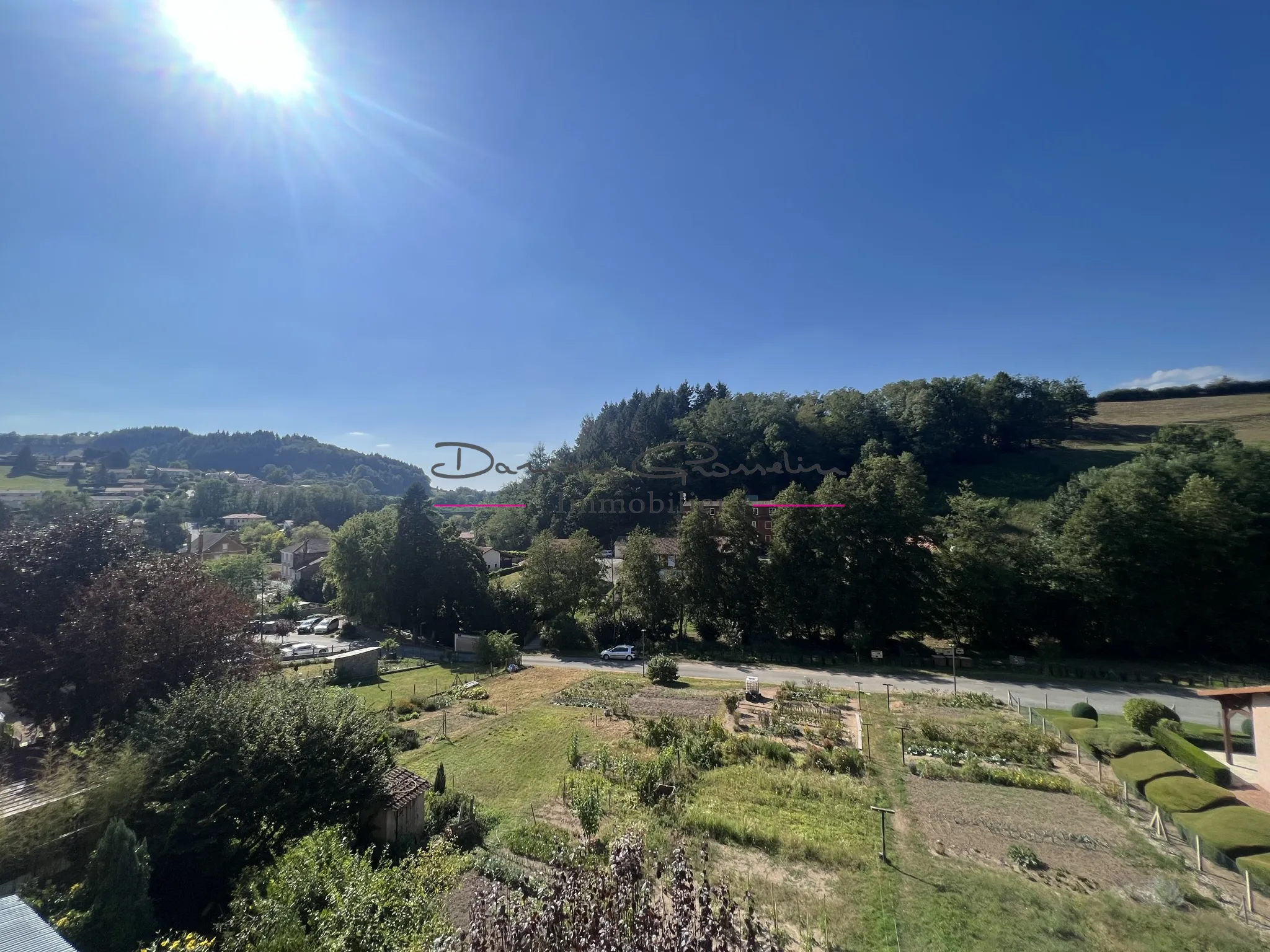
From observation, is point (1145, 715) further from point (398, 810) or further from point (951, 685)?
point (398, 810)

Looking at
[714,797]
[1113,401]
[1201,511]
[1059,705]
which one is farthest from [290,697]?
[1113,401]

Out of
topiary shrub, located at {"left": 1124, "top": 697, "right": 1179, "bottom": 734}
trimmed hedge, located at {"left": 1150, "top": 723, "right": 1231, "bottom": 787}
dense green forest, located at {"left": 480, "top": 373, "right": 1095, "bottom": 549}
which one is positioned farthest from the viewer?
dense green forest, located at {"left": 480, "top": 373, "right": 1095, "bottom": 549}

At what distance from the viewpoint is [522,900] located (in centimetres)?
531

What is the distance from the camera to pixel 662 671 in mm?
22750

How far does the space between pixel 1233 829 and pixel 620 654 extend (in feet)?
80.0

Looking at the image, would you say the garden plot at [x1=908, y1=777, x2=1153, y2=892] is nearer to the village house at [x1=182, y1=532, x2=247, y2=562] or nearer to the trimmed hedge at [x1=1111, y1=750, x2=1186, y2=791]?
the trimmed hedge at [x1=1111, y1=750, x2=1186, y2=791]

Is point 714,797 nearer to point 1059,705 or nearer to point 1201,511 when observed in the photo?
point 1059,705

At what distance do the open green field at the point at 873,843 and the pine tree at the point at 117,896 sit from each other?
5.20 m

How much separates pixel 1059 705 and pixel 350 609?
4180cm

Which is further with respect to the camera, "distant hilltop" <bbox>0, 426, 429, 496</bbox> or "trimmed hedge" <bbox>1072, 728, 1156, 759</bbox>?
"distant hilltop" <bbox>0, 426, 429, 496</bbox>

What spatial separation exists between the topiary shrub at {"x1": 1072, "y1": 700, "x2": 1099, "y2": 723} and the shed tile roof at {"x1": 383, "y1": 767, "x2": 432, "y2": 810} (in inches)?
761

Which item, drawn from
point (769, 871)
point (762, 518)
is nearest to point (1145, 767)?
point (769, 871)

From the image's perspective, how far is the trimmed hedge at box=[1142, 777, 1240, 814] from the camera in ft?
30.5

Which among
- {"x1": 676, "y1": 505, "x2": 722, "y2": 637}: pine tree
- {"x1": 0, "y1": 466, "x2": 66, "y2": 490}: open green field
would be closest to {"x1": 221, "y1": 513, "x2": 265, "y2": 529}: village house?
{"x1": 0, "y1": 466, "x2": 66, "y2": 490}: open green field
